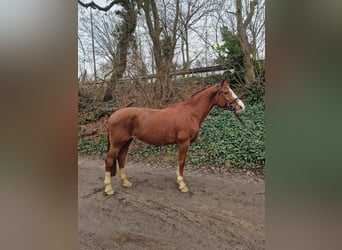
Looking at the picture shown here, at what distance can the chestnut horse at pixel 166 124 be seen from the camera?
1527mm

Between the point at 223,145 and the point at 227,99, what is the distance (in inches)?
9.3

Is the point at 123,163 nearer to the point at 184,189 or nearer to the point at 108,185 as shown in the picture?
the point at 108,185

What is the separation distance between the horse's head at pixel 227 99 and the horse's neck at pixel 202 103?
3 centimetres

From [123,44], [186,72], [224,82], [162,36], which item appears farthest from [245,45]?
[123,44]

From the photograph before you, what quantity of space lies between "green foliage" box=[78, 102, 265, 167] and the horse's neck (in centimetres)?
3

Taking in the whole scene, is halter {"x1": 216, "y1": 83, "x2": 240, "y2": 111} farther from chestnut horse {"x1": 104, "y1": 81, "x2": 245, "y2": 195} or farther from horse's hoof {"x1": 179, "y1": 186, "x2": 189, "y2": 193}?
horse's hoof {"x1": 179, "y1": 186, "x2": 189, "y2": 193}

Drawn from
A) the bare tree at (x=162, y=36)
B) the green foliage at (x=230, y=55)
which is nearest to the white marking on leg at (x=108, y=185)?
the bare tree at (x=162, y=36)

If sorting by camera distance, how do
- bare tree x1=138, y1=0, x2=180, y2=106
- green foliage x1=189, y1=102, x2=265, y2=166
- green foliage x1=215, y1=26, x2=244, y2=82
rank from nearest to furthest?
green foliage x1=189, y1=102, x2=265, y2=166
green foliage x1=215, y1=26, x2=244, y2=82
bare tree x1=138, y1=0, x2=180, y2=106

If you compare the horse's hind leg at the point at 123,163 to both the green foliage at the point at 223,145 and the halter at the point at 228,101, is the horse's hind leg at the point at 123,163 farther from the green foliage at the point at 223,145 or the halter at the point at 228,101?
the halter at the point at 228,101

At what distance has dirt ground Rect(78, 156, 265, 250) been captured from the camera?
1383mm

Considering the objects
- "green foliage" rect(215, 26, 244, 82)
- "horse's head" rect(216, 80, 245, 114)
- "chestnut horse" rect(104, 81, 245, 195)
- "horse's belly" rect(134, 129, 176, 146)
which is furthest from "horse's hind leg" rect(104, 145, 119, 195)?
"green foliage" rect(215, 26, 244, 82)

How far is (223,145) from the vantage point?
1.47 metres
